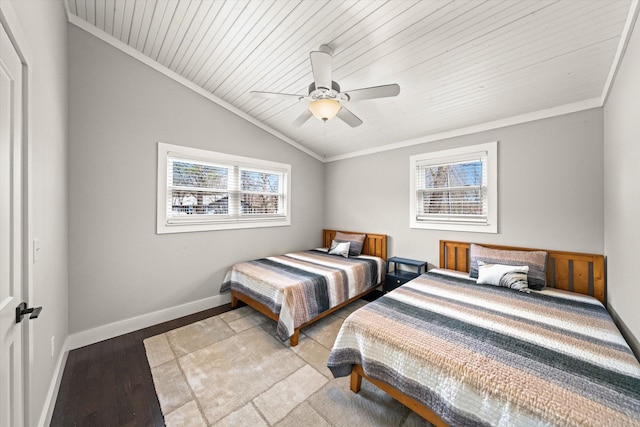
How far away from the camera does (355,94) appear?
2.07 meters

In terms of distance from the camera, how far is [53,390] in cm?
174

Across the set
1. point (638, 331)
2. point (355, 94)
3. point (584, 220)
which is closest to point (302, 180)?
point (355, 94)

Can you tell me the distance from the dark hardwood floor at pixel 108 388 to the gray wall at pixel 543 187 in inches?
130

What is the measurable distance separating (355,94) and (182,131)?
2248 millimetres

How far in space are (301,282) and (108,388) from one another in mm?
1745

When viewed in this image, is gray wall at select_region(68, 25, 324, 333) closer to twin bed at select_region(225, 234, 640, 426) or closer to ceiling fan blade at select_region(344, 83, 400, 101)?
twin bed at select_region(225, 234, 640, 426)

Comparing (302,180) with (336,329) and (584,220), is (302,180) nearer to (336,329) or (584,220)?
(336,329)

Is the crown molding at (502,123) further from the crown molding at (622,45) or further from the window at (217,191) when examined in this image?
the window at (217,191)

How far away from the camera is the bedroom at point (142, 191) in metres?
1.62

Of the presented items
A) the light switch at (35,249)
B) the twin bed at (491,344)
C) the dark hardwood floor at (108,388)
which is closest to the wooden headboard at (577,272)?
the twin bed at (491,344)

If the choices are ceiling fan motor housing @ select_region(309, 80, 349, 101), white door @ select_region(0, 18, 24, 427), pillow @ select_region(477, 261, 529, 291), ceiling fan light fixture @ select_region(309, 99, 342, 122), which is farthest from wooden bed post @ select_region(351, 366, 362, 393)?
ceiling fan motor housing @ select_region(309, 80, 349, 101)

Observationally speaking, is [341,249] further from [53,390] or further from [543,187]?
[53,390]

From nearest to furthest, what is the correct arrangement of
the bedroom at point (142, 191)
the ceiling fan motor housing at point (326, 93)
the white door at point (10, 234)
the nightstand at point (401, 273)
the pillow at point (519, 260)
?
the white door at point (10, 234)
the bedroom at point (142, 191)
the ceiling fan motor housing at point (326, 93)
the pillow at point (519, 260)
the nightstand at point (401, 273)

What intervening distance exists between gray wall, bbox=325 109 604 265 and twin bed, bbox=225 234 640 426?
0.20 metres
